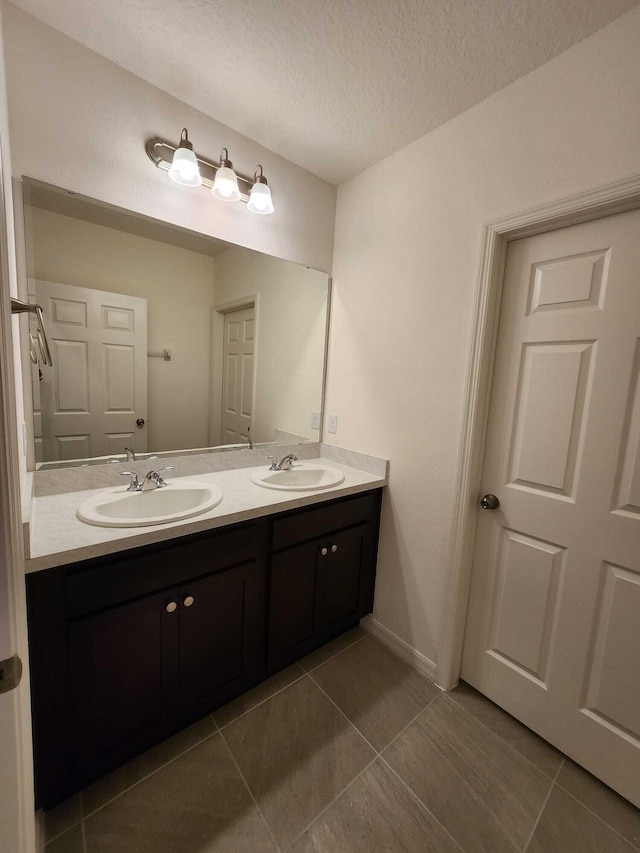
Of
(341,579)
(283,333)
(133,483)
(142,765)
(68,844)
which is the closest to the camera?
(68,844)

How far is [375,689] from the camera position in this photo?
1.57 metres

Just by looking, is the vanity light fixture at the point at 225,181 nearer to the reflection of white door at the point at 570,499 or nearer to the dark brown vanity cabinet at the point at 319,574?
the reflection of white door at the point at 570,499

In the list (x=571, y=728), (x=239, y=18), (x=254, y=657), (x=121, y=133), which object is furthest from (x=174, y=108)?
(x=571, y=728)

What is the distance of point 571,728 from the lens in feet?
4.22

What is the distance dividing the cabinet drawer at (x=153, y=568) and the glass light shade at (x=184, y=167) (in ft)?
4.60

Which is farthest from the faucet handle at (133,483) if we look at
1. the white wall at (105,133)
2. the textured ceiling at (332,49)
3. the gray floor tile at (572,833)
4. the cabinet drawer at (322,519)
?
the gray floor tile at (572,833)

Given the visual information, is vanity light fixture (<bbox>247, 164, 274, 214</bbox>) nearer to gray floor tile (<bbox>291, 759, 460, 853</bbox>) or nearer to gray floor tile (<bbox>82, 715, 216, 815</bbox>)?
gray floor tile (<bbox>82, 715, 216, 815</bbox>)

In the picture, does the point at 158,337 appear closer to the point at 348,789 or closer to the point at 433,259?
the point at 433,259

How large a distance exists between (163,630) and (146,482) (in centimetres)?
56

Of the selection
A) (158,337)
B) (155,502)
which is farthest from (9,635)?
(158,337)

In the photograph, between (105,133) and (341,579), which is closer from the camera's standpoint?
(105,133)

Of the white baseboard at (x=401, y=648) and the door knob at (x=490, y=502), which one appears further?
the white baseboard at (x=401, y=648)

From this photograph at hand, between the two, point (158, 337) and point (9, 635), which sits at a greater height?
point (158, 337)

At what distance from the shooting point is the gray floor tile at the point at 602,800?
111 cm
